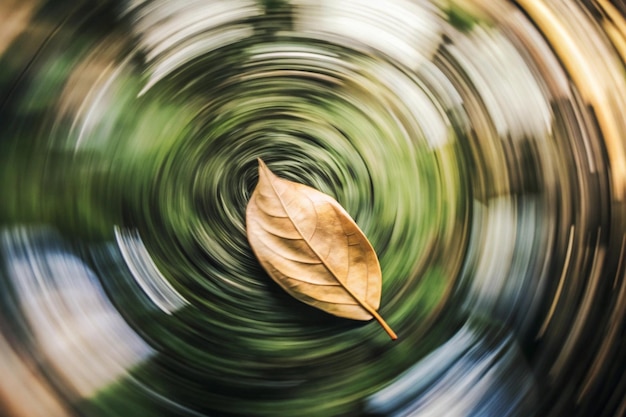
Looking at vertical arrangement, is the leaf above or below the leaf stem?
above

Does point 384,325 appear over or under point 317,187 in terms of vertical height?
under

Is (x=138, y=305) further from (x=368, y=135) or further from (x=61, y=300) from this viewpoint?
(x=368, y=135)

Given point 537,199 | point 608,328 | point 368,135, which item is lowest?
point 608,328

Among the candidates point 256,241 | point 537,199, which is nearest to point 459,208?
point 537,199

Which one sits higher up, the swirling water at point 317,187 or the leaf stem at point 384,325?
the swirling water at point 317,187

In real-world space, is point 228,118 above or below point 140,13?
below
